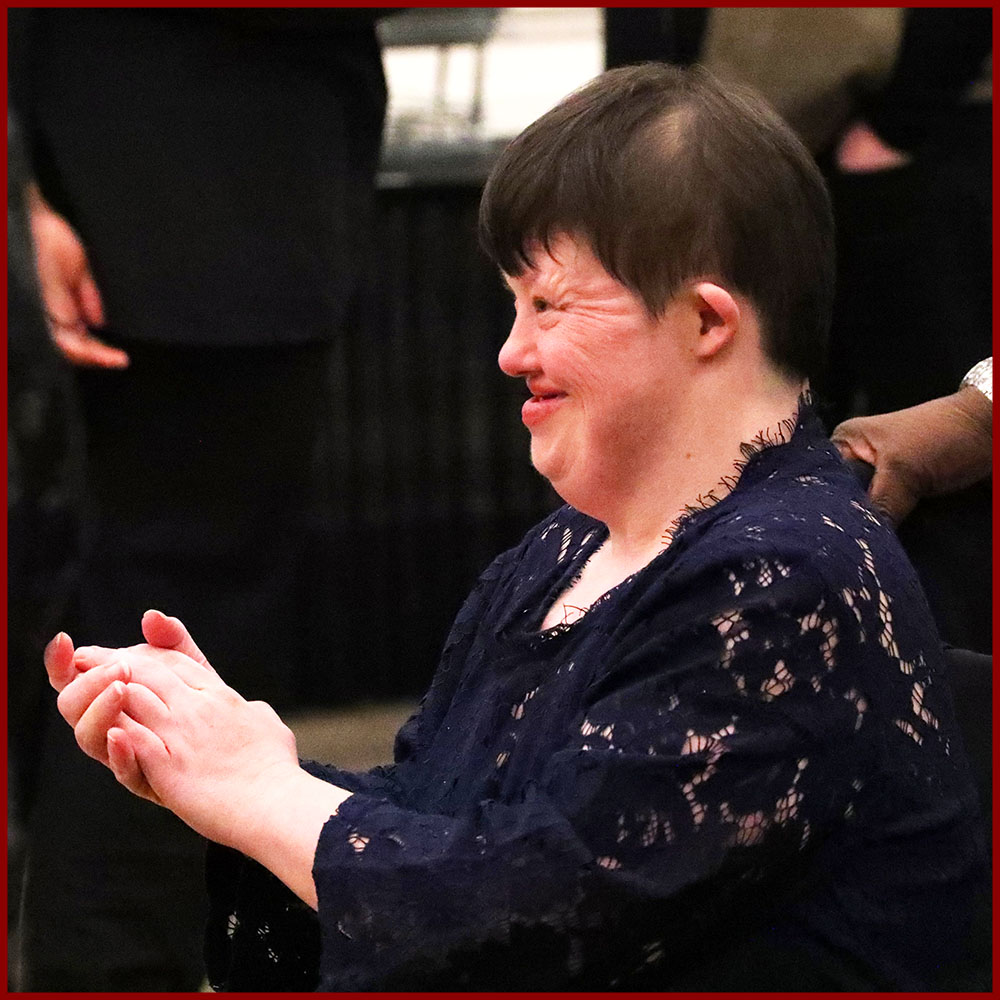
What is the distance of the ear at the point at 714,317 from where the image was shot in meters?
1.17

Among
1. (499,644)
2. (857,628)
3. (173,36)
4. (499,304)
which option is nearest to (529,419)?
(499,644)

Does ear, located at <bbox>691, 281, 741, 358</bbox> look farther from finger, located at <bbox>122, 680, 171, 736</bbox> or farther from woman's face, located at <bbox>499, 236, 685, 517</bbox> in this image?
finger, located at <bbox>122, 680, 171, 736</bbox>

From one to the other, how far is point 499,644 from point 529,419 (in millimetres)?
179

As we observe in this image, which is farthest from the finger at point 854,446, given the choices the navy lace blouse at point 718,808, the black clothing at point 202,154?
the black clothing at point 202,154

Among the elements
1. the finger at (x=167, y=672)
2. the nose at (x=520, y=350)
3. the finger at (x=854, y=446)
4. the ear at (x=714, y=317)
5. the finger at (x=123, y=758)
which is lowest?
the finger at (x=123, y=758)

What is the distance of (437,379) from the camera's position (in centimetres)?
312

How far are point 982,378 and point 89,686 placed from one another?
0.77 m

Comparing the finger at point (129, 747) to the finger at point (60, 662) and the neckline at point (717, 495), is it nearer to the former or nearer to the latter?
the finger at point (60, 662)

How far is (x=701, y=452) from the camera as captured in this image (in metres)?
1.21

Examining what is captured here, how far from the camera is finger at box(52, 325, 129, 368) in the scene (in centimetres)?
179

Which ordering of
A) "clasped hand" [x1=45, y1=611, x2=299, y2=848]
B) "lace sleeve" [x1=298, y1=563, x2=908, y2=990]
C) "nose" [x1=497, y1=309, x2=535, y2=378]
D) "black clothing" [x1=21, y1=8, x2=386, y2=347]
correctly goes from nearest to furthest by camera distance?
"lace sleeve" [x1=298, y1=563, x2=908, y2=990] < "clasped hand" [x1=45, y1=611, x2=299, y2=848] < "nose" [x1=497, y1=309, x2=535, y2=378] < "black clothing" [x1=21, y1=8, x2=386, y2=347]

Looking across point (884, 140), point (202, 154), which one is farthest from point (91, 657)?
point (884, 140)

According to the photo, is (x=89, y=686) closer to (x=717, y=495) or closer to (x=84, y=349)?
(x=717, y=495)

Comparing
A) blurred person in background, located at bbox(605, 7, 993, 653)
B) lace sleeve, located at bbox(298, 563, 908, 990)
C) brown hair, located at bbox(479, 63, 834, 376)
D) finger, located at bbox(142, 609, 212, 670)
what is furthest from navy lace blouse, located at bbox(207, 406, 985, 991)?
blurred person in background, located at bbox(605, 7, 993, 653)
